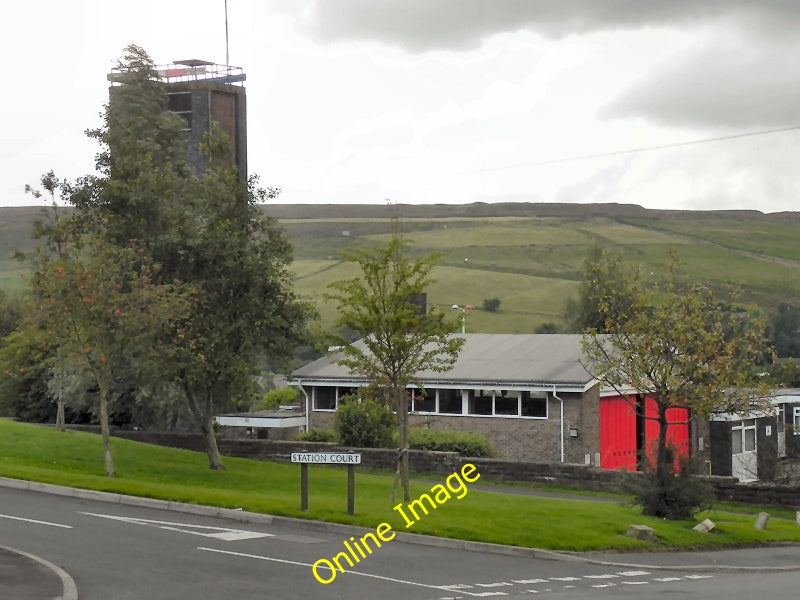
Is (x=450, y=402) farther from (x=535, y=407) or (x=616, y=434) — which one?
(x=616, y=434)

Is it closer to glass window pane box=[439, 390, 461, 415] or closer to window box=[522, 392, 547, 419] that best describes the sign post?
window box=[522, 392, 547, 419]

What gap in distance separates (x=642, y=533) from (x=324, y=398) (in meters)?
26.7

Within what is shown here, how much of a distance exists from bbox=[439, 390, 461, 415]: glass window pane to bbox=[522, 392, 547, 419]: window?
2.99m

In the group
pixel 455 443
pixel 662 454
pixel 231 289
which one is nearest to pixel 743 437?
pixel 455 443

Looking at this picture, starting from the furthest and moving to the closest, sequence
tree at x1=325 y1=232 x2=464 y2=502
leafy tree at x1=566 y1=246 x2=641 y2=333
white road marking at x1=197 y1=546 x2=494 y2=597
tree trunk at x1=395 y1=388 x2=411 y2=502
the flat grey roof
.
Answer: the flat grey roof
leafy tree at x1=566 y1=246 x2=641 y2=333
tree trunk at x1=395 y1=388 x2=411 y2=502
tree at x1=325 y1=232 x2=464 y2=502
white road marking at x1=197 y1=546 x2=494 y2=597

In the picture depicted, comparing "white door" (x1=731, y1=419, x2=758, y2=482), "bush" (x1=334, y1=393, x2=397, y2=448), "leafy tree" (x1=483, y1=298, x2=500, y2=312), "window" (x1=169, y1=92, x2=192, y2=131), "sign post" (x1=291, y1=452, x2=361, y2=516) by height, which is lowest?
"white door" (x1=731, y1=419, x2=758, y2=482)

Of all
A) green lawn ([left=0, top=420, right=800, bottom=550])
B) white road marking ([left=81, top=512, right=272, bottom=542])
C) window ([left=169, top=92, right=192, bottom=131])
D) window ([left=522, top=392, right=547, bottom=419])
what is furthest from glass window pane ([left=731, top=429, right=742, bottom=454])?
window ([left=169, top=92, right=192, bottom=131])

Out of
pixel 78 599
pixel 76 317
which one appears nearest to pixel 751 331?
pixel 76 317

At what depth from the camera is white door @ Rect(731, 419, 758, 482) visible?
4906 cm

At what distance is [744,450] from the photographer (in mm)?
50094

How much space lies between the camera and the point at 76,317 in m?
31.0

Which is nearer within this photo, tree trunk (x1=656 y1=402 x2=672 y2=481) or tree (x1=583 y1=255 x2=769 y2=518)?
tree trunk (x1=656 y1=402 x2=672 y2=481)

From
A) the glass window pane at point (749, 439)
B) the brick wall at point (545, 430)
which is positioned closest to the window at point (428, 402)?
the brick wall at point (545, 430)

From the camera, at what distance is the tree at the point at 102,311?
3070cm
